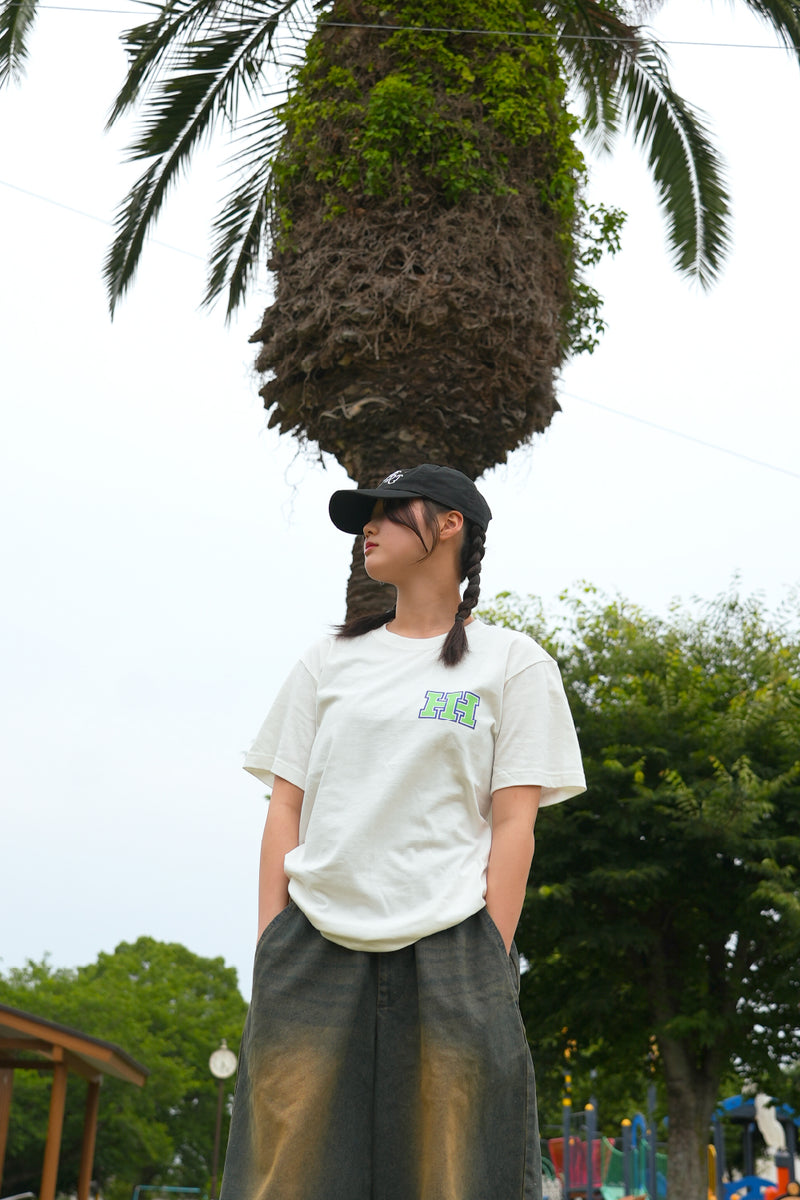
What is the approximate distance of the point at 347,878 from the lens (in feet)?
7.55

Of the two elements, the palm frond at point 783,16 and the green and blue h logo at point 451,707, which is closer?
the green and blue h logo at point 451,707

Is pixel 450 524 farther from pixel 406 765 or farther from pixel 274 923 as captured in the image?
pixel 274 923

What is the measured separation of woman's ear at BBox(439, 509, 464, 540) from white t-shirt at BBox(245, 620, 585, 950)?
8.8 inches

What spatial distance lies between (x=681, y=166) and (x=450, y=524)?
380 inches

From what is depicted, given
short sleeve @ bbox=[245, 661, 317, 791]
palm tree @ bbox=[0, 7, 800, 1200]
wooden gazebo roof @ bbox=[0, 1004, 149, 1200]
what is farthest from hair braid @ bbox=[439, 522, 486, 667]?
wooden gazebo roof @ bbox=[0, 1004, 149, 1200]

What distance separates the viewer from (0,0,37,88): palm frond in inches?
384

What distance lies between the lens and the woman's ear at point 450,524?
2.74 metres

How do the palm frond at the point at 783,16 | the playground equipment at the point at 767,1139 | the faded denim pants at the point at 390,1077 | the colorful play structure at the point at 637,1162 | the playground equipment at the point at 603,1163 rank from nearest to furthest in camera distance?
the faded denim pants at the point at 390,1077, the palm frond at the point at 783,16, the playground equipment at the point at 767,1139, the colorful play structure at the point at 637,1162, the playground equipment at the point at 603,1163

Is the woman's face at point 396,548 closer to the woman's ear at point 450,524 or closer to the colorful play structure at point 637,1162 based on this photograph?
the woman's ear at point 450,524

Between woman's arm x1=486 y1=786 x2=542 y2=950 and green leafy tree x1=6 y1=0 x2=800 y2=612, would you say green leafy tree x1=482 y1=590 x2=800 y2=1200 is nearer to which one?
green leafy tree x1=6 y1=0 x2=800 y2=612

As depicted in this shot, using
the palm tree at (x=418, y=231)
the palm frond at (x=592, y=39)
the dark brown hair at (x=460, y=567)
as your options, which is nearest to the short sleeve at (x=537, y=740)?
the dark brown hair at (x=460, y=567)

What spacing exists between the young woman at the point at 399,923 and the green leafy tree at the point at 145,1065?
4194 cm

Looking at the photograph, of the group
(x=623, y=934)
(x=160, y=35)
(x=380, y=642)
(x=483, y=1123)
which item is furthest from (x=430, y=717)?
(x=623, y=934)

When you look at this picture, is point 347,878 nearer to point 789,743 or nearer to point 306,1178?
point 306,1178
